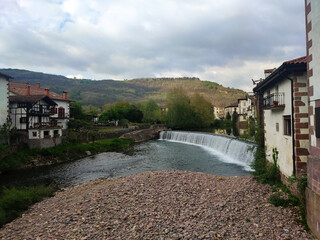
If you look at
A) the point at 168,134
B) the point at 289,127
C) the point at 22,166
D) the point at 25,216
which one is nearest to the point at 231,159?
the point at 289,127

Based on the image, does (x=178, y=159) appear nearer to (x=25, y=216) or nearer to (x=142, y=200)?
(x=142, y=200)

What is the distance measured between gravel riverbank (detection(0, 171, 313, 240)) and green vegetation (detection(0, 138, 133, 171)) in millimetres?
11807

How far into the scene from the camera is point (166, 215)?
7.50 meters

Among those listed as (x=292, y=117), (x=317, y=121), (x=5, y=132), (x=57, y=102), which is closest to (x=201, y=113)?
(x=57, y=102)

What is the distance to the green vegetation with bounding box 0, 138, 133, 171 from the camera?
774 inches

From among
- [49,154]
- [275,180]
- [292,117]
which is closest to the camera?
[292,117]

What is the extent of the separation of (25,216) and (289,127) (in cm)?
1216

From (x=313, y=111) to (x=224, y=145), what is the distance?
2063 cm

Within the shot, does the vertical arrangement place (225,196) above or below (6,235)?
above

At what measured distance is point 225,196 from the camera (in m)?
8.95

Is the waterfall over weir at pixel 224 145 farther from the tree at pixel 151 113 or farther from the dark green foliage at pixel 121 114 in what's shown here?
the dark green foliage at pixel 121 114

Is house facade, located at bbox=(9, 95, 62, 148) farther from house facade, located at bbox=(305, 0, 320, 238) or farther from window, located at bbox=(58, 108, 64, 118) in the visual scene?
house facade, located at bbox=(305, 0, 320, 238)

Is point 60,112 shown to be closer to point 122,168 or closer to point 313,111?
point 122,168

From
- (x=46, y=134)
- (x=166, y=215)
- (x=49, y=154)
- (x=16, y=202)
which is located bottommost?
(x=16, y=202)
